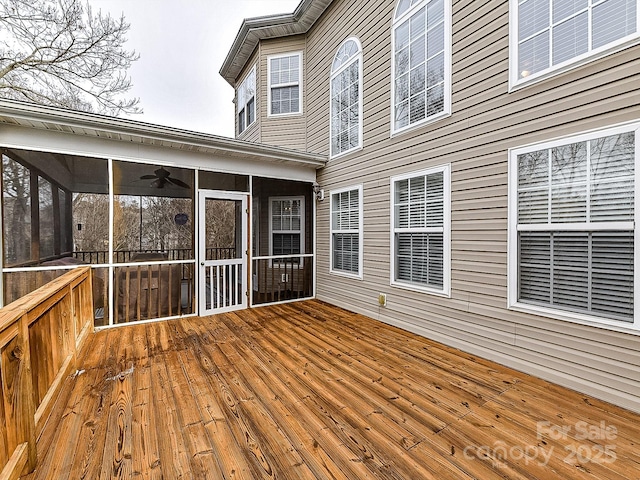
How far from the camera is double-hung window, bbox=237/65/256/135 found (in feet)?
26.1

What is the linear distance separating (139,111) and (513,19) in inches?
395

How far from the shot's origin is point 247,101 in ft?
27.5

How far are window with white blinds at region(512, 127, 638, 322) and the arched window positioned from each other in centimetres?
299

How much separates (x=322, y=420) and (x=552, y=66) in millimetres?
3684

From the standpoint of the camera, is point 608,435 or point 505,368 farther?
point 505,368

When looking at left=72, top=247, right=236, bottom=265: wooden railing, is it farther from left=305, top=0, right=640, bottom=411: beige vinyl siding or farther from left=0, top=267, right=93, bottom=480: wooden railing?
left=305, top=0, right=640, bottom=411: beige vinyl siding

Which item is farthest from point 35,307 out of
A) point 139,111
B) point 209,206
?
point 139,111

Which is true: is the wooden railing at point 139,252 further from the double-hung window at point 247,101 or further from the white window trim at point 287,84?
the double-hung window at point 247,101

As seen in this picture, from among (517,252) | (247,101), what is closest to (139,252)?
(517,252)

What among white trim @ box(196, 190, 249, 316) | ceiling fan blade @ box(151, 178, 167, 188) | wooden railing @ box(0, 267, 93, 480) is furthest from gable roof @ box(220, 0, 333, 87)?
wooden railing @ box(0, 267, 93, 480)

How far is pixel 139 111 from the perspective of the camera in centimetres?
912

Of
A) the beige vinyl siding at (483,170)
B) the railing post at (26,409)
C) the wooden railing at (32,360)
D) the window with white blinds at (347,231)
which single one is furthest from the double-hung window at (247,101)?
the railing post at (26,409)

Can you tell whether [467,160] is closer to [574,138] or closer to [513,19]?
[574,138]

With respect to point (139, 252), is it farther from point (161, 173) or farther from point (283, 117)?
point (283, 117)
